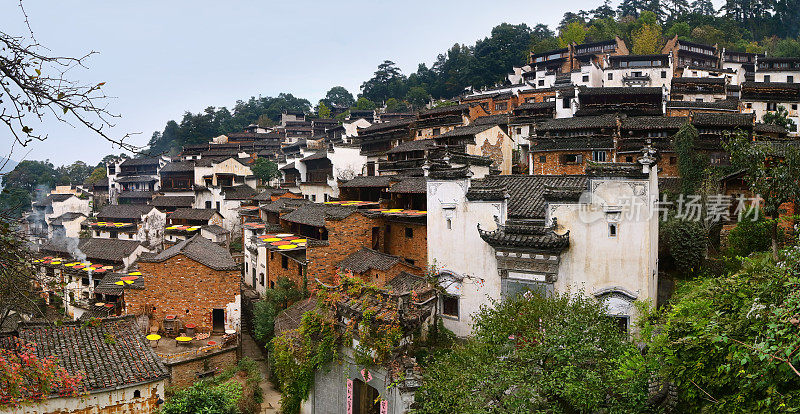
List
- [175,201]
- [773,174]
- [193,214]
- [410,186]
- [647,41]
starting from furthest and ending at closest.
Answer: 1. [647,41]
2. [175,201]
3. [193,214]
4. [410,186]
5. [773,174]

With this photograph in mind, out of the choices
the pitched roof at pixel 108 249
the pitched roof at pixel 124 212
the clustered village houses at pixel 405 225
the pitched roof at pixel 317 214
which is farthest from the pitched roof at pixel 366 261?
the pitched roof at pixel 124 212

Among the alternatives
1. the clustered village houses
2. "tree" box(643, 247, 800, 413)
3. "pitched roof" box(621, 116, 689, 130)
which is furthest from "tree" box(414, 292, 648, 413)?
"pitched roof" box(621, 116, 689, 130)

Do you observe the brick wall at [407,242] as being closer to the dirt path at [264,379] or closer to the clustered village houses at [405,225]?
the clustered village houses at [405,225]

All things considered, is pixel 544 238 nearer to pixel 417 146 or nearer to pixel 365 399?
pixel 365 399

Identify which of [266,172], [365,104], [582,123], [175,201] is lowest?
[175,201]

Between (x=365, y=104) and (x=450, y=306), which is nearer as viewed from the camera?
(x=450, y=306)

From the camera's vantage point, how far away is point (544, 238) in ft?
52.1

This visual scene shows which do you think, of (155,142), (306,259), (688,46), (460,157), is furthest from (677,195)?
(155,142)

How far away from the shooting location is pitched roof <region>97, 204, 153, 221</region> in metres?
40.2

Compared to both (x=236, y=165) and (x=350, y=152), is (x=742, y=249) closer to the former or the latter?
(x=350, y=152)

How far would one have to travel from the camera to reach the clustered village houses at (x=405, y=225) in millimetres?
14898

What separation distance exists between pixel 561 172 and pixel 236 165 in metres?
32.3

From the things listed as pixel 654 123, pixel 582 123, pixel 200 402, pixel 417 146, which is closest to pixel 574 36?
pixel 654 123

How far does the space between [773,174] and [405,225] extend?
49.1 feet
